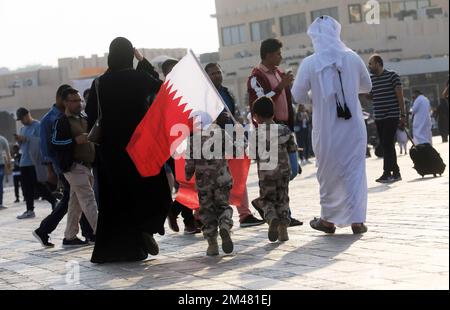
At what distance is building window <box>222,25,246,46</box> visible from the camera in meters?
73.4

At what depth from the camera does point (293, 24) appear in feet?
231

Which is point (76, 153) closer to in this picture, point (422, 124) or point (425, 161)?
point (425, 161)

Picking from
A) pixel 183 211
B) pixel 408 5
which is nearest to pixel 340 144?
pixel 183 211

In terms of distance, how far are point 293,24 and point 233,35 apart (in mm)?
5723

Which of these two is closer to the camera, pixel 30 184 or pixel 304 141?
pixel 30 184

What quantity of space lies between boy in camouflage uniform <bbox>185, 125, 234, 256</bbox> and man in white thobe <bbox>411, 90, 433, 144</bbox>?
11614 millimetres

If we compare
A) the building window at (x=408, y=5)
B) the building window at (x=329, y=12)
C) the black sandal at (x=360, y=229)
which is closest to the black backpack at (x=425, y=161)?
the black sandal at (x=360, y=229)

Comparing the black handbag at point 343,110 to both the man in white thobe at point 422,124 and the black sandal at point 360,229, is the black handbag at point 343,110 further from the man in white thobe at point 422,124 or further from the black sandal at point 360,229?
the man in white thobe at point 422,124

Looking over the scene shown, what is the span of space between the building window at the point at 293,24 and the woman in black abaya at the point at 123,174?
61.7 meters

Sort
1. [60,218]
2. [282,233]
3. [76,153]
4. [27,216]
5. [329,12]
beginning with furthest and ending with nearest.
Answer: [329,12]
[27,216]
[60,218]
[76,153]
[282,233]

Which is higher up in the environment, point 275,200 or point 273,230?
point 275,200
